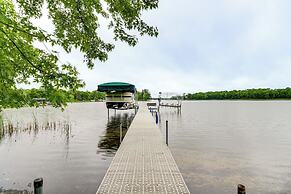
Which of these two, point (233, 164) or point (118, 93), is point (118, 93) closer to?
point (118, 93)

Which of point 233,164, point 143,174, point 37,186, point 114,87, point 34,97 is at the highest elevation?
point 114,87

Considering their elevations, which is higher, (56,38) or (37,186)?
(56,38)

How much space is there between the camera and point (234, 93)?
554ft

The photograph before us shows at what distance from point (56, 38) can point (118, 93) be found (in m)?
21.5

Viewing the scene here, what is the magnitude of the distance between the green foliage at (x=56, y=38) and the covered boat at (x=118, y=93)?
63.8 ft

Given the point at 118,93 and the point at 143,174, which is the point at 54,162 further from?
the point at 118,93

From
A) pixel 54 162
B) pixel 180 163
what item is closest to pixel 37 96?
pixel 54 162

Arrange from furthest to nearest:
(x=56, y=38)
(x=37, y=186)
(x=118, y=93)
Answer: (x=118, y=93) → (x=56, y=38) → (x=37, y=186)

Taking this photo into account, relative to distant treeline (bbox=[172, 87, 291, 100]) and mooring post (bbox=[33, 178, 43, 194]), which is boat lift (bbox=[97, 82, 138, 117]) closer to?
mooring post (bbox=[33, 178, 43, 194])

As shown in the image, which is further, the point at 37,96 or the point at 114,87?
the point at 114,87

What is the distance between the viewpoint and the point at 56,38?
6082 mm

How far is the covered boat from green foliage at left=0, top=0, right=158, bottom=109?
63.8 feet

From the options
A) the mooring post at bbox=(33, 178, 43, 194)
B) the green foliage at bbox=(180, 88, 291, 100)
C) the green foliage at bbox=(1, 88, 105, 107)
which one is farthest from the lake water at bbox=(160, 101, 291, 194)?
the green foliage at bbox=(180, 88, 291, 100)

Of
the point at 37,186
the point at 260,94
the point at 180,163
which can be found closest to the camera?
the point at 37,186
